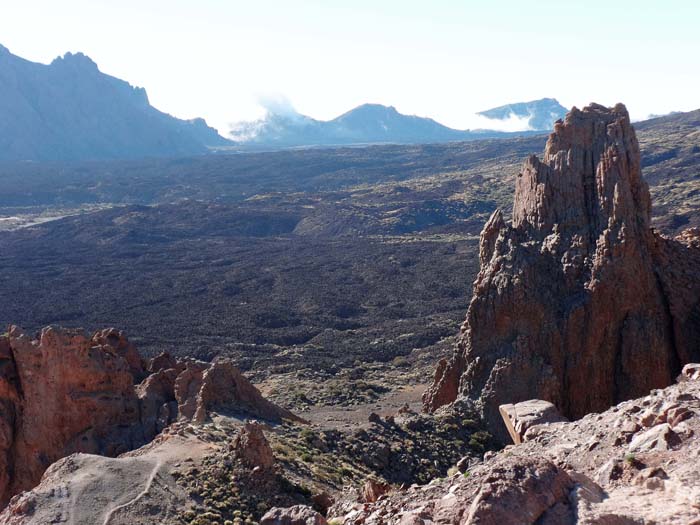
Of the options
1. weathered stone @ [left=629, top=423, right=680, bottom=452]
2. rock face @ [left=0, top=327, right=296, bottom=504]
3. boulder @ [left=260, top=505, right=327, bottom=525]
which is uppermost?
weathered stone @ [left=629, top=423, right=680, bottom=452]

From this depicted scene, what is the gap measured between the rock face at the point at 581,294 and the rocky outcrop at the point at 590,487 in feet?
28.3

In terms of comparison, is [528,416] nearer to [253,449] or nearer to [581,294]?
[581,294]

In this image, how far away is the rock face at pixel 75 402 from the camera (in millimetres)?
21234

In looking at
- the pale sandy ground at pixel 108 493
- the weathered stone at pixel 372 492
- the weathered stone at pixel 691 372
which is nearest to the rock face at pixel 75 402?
the pale sandy ground at pixel 108 493

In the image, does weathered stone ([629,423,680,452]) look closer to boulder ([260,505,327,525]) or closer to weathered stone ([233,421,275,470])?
boulder ([260,505,327,525])

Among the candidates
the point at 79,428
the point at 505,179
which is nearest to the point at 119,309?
the point at 79,428

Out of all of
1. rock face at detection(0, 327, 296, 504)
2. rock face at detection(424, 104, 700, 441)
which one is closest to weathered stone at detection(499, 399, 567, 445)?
rock face at detection(424, 104, 700, 441)

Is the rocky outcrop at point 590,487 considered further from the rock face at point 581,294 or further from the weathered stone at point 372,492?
the rock face at point 581,294

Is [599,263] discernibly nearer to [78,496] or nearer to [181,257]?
[78,496]

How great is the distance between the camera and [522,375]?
20438 mm

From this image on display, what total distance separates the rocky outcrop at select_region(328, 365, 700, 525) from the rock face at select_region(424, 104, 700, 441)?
339 inches

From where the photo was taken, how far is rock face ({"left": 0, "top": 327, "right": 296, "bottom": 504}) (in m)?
21.2

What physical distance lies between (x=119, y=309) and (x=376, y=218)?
209 ft

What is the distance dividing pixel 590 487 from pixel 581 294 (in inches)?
481
